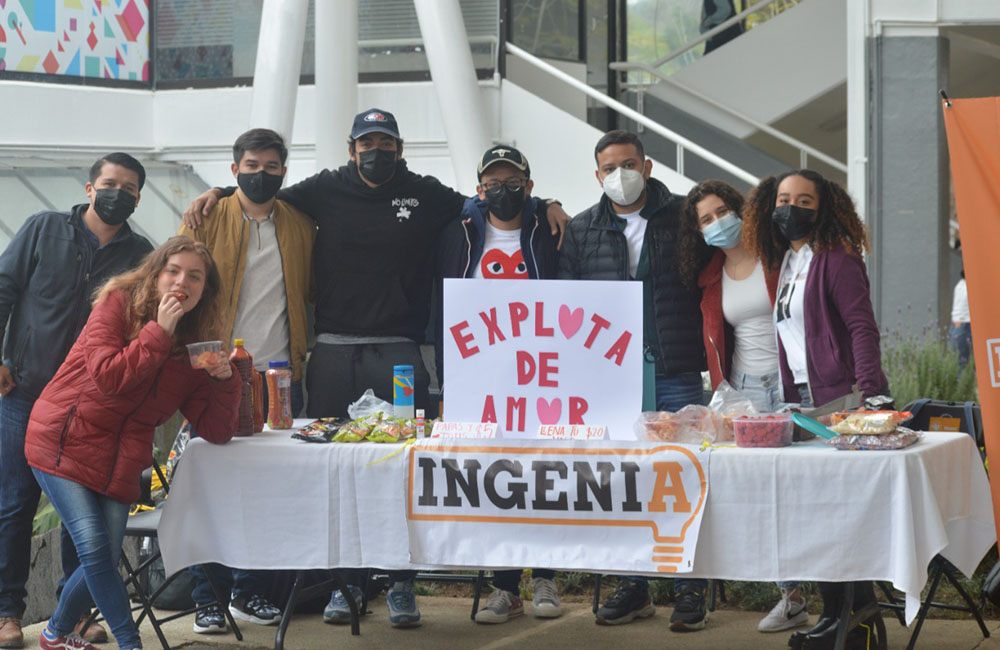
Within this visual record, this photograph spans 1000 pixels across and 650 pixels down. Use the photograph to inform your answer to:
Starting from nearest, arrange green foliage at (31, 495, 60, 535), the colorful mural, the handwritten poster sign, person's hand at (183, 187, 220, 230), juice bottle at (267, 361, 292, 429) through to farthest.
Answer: the handwritten poster sign
juice bottle at (267, 361, 292, 429)
person's hand at (183, 187, 220, 230)
green foliage at (31, 495, 60, 535)
the colorful mural

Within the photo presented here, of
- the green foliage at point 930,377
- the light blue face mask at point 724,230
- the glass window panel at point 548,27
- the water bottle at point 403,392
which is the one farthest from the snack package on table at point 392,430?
the glass window panel at point 548,27

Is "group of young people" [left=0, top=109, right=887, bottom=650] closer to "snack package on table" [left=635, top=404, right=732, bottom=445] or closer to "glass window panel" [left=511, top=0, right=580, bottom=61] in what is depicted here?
"snack package on table" [left=635, top=404, right=732, bottom=445]

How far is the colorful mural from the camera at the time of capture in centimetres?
1357

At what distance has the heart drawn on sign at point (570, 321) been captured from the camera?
5.03 metres

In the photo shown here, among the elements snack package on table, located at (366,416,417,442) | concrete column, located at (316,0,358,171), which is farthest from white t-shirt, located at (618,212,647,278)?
concrete column, located at (316,0,358,171)

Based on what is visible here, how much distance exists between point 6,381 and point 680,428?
3159mm

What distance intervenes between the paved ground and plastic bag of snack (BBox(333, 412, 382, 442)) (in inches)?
52.1

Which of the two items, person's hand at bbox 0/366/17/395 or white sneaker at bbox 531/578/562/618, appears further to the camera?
white sneaker at bbox 531/578/562/618

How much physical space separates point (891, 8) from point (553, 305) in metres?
8.45

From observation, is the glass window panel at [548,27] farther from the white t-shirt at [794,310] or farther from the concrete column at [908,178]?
the white t-shirt at [794,310]

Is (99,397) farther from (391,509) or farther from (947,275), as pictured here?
(947,275)

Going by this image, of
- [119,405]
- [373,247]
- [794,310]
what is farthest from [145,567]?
[794,310]

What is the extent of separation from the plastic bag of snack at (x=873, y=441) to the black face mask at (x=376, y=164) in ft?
8.76

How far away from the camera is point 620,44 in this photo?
1598cm
